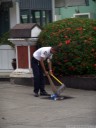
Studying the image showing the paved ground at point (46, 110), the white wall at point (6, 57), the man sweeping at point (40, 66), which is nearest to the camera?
the paved ground at point (46, 110)

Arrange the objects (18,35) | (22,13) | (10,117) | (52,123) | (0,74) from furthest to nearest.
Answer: (22,13) → (0,74) → (18,35) → (10,117) → (52,123)

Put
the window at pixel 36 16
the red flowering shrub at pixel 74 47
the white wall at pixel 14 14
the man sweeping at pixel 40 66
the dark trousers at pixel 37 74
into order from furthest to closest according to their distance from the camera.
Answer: the window at pixel 36 16 < the white wall at pixel 14 14 < the red flowering shrub at pixel 74 47 < the dark trousers at pixel 37 74 < the man sweeping at pixel 40 66

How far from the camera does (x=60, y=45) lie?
15094 millimetres

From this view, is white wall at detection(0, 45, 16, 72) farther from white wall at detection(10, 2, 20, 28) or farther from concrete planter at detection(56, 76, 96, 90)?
concrete planter at detection(56, 76, 96, 90)

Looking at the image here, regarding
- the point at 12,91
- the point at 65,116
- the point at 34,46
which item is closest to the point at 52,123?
the point at 65,116

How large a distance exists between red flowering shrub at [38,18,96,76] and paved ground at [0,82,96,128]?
0.68m

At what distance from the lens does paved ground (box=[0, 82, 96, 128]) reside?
962 cm

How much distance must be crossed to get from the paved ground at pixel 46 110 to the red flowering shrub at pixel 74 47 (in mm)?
681

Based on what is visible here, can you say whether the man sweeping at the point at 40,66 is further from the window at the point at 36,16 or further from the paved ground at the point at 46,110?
the window at the point at 36,16

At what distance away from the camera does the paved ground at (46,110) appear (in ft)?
31.6

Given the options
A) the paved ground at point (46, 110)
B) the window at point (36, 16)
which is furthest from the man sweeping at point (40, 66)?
the window at point (36, 16)

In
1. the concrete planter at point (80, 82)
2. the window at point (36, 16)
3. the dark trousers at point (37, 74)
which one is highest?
the window at point (36, 16)

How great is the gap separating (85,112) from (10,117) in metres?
A: 1.59

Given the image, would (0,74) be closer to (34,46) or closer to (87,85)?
(34,46)
